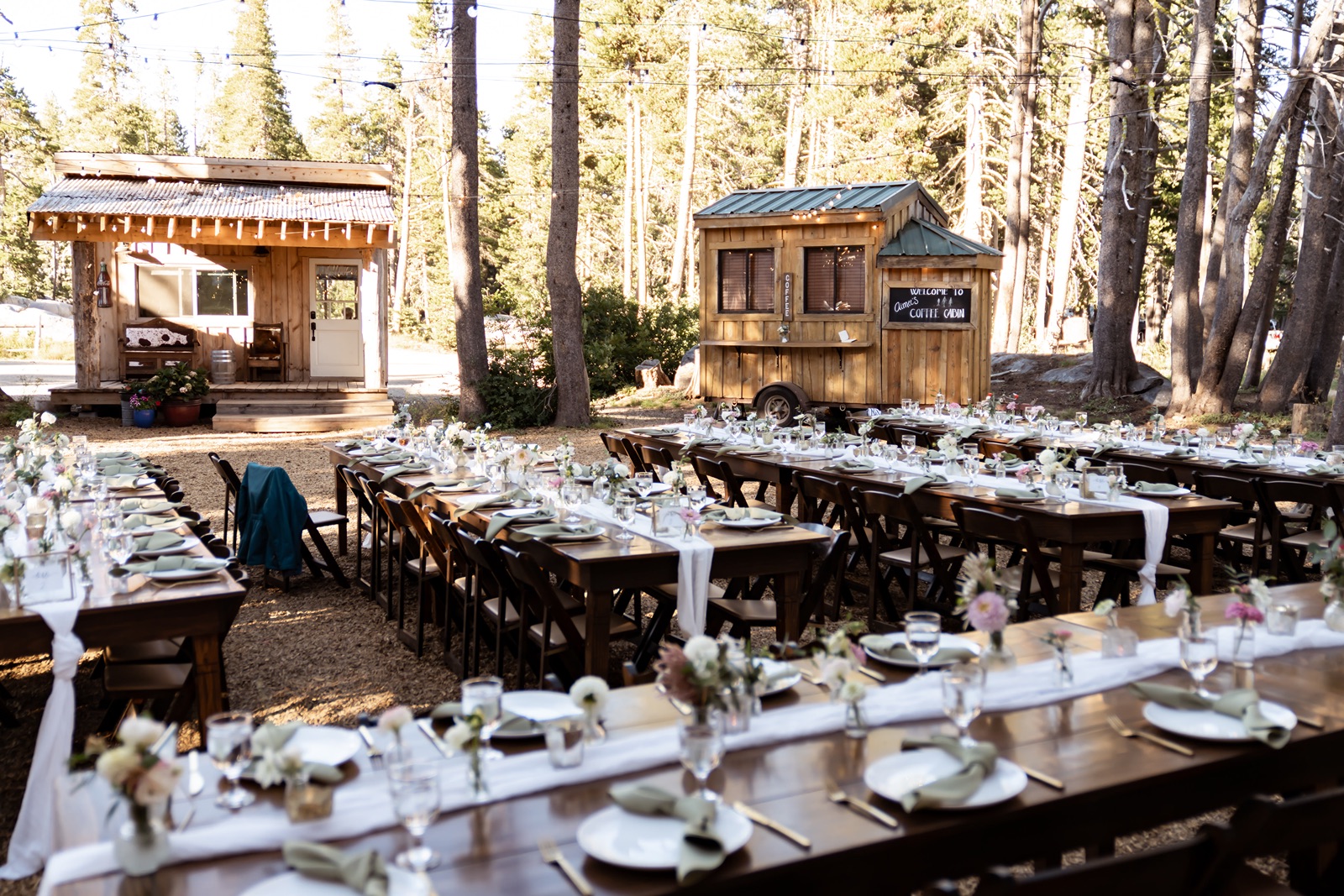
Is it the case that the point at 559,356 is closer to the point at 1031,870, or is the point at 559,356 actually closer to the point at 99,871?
the point at 1031,870

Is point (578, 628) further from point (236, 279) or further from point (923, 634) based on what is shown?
point (236, 279)

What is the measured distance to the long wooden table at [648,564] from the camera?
4566 mm

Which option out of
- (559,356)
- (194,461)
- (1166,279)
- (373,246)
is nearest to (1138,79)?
(559,356)

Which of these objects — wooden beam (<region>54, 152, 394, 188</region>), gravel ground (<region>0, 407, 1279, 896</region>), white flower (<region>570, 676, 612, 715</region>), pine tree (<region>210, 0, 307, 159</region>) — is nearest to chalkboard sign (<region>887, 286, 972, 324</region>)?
gravel ground (<region>0, 407, 1279, 896</region>)

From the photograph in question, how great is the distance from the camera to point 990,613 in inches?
98.7

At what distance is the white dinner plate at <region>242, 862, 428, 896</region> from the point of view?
1.82m

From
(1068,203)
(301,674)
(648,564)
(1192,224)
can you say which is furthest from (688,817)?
(1068,203)

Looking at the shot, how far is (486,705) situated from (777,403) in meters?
12.1

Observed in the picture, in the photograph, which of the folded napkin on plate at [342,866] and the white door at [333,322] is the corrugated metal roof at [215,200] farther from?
the folded napkin on plate at [342,866]

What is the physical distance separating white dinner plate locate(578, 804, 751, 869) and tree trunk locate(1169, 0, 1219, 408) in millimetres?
15402

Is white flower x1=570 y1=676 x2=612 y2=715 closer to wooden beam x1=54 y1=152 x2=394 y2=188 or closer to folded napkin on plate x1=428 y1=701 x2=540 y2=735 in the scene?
folded napkin on plate x1=428 y1=701 x2=540 y2=735

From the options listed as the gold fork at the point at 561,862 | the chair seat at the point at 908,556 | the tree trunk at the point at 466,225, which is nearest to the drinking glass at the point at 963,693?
the gold fork at the point at 561,862

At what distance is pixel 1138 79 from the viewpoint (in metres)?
16.4

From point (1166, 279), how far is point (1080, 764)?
4363cm
